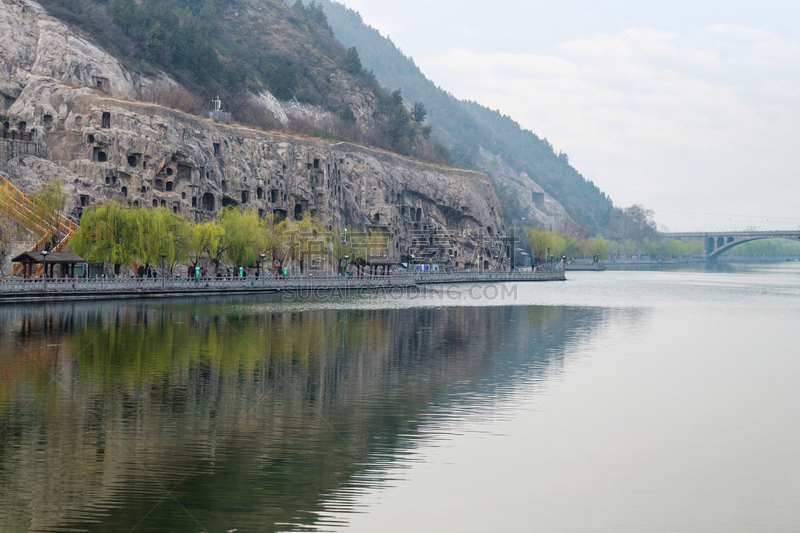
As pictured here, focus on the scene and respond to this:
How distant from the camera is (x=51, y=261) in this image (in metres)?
49.1

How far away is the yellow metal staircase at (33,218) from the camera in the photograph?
56906 millimetres

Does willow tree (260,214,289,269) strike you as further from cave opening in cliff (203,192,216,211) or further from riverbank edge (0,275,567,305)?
riverbank edge (0,275,567,305)

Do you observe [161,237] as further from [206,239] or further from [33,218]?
[33,218]

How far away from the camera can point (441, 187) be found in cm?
11450

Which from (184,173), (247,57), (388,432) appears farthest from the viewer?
(247,57)

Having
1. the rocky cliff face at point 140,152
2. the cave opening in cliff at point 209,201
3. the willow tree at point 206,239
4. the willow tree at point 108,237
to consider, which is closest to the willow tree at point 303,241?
the rocky cliff face at point 140,152

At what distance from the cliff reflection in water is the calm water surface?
6cm

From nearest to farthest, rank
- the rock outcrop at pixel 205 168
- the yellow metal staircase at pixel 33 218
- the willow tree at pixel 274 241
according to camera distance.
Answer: the yellow metal staircase at pixel 33 218 < the rock outcrop at pixel 205 168 < the willow tree at pixel 274 241

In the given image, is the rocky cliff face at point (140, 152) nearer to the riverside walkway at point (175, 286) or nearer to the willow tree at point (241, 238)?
the willow tree at point (241, 238)

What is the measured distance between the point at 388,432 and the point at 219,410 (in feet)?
14.1

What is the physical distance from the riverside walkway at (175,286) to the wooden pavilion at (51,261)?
219 centimetres

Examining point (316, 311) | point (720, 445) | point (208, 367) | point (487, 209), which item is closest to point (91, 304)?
point (316, 311)

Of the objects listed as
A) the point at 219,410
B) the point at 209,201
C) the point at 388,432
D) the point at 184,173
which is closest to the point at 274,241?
the point at 209,201

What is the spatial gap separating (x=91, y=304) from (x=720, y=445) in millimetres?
38384
